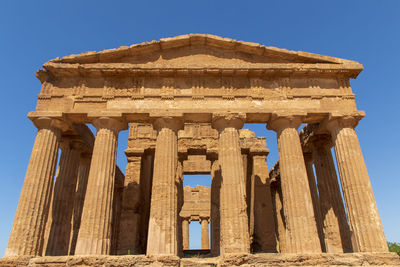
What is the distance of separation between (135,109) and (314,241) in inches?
376

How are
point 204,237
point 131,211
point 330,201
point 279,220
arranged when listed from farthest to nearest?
point 204,237
point 279,220
point 131,211
point 330,201

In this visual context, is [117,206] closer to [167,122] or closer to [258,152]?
[258,152]

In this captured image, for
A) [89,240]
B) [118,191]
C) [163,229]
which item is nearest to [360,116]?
[163,229]

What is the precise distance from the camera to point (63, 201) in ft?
52.2

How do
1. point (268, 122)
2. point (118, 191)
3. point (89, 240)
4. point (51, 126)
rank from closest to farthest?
point (89, 240) → point (51, 126) → point (268, 122) → point (118, 191)

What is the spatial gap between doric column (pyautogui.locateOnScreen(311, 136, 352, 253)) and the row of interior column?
274 cm

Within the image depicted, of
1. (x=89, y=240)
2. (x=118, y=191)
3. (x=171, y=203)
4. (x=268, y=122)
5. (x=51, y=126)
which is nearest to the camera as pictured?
(x=89, y=240)

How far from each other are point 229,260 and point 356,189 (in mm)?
6372

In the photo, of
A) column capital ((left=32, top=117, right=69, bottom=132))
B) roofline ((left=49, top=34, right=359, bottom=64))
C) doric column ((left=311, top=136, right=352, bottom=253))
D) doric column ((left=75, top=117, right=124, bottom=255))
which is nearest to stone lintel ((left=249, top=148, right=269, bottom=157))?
A: doric column ((left=311, top=136, right=352, bottom=253))

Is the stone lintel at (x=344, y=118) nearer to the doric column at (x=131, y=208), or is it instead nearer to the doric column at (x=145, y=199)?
the doric column at (x=145, y=199)

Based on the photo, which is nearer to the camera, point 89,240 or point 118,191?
point 89,240

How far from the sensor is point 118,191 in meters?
24.6

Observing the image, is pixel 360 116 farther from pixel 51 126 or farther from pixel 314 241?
pixel 51 126

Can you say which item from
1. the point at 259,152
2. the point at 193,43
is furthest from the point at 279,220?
the point at 193,43
